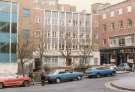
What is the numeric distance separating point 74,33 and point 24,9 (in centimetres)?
1580

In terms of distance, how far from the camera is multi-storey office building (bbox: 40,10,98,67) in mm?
78312

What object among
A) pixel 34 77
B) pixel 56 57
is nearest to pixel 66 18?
pixel 56 57

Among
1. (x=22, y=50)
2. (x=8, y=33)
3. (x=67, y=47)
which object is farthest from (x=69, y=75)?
(x=67, y=47)

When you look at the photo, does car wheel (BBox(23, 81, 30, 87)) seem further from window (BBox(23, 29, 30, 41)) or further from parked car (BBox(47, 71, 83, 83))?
window (BBox(23, 29, 30, 41))

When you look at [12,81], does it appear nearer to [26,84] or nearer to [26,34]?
[26,84]

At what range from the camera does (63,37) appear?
263 feet

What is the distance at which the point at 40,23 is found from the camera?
262 ft

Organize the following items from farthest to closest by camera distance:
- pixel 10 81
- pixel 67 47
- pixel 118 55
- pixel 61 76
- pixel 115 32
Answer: pixel 115 32
pixel 118 55
pixel 67 47
pixel 61 76
pixel 10 81

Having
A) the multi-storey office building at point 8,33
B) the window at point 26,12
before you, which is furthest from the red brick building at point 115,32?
the multi-storey office building at point 8,33

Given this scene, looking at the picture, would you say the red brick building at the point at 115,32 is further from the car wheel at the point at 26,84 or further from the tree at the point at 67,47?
the car wheel at the point at 26,84

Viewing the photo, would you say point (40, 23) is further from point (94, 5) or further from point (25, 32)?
point (94, 5)

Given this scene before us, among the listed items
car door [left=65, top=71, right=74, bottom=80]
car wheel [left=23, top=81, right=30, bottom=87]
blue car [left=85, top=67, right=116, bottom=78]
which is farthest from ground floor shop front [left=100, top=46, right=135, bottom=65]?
car wheel [left=23, top=81, right=30, bottom=87]

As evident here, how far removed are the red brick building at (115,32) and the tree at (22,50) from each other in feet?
74.3

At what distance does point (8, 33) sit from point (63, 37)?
21.4 meters
